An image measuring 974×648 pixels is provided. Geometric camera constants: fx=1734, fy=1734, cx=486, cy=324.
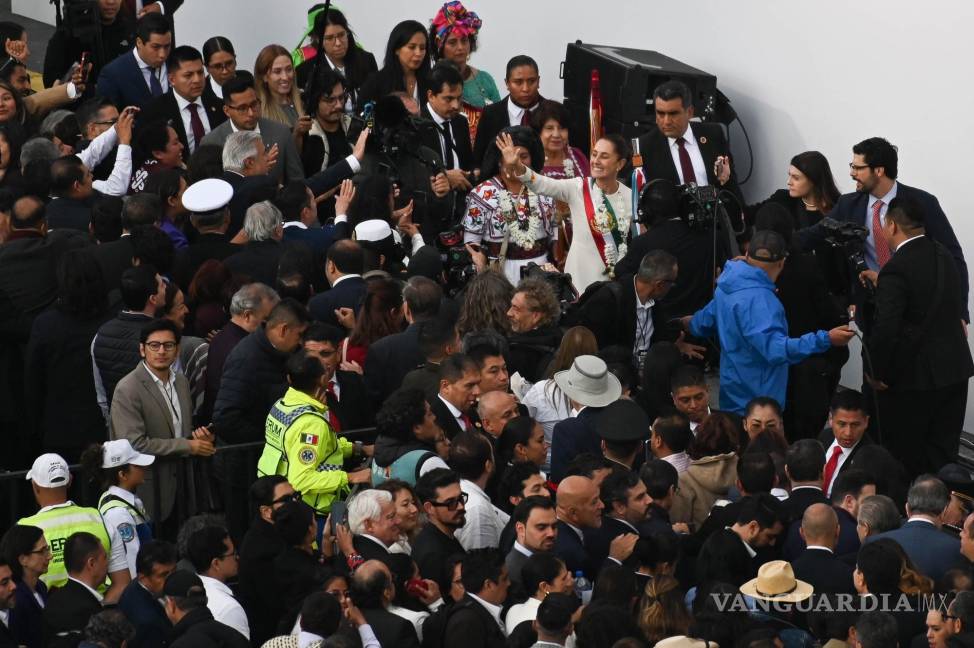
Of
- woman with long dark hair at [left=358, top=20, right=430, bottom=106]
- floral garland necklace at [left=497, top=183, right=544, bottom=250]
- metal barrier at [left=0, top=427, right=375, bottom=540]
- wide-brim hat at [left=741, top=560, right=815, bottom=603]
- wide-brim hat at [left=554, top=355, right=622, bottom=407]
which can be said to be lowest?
metal barrier at [left=0, top=427, right=375, bottom=540]

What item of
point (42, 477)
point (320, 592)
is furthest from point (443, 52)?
point (320, 592)

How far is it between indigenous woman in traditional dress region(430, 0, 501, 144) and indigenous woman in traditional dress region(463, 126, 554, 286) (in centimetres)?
164

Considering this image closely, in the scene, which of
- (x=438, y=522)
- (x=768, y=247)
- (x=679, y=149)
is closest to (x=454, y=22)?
(x=679, y=149)

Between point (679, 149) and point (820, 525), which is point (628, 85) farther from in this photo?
point (820, 525)

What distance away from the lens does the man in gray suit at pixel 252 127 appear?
9906 millimetres

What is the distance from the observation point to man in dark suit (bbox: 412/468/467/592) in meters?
6.45

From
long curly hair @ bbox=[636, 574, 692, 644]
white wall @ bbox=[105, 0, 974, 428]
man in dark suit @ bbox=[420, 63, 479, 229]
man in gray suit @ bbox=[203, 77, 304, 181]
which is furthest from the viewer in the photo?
man in dark suit @ bbox=[420, 63, 479, 229]

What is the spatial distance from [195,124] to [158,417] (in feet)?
11.2

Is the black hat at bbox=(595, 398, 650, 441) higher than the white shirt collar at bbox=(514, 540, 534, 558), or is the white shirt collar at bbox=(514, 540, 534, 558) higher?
the black hat at bbox=(595, 398, 650, 441)

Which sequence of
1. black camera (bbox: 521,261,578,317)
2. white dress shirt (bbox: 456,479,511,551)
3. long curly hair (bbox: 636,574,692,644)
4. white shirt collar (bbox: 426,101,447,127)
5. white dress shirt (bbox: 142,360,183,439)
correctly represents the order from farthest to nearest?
white shirt collar (bbox: 426,101,447,127) → black camera (bbox: 521,261,578,317) → white dress shirt (bbox: 142,360,183,439) → white dress shirt (bbox: 456,479,511,551) → long curly hair (bbox: 636,574,692,644)

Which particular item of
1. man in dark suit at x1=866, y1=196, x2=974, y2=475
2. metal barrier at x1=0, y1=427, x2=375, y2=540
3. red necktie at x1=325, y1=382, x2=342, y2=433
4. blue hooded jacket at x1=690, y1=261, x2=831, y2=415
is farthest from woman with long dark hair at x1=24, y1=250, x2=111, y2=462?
man in dark suit at x1=866, y1=196, x2=974, y2=475

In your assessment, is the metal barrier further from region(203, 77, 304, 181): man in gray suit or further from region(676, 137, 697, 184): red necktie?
region(676, 137, 697, 184): red necktie

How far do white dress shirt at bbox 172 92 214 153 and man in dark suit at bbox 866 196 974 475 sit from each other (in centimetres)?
426

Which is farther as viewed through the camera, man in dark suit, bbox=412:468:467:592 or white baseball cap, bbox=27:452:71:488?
white baseball cap, bbox=27:452:71:488
